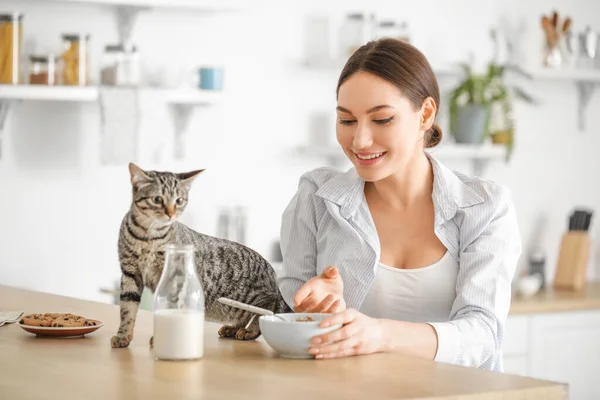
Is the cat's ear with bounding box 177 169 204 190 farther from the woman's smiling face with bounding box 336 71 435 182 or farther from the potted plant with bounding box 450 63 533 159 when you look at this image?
the potted plant with bounding box 450 63 533 159

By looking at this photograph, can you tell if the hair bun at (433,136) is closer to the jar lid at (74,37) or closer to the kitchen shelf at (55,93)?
the kitchen shelf at (55,93)

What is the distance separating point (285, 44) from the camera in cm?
418

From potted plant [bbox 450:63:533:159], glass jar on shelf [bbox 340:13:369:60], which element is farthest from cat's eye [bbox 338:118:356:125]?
potted plant [bbox 450:63:533:159]

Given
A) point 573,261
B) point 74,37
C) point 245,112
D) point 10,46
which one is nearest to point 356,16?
point 245,112

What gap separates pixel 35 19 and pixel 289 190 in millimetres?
1232

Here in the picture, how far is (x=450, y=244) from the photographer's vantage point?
2252 millimetres

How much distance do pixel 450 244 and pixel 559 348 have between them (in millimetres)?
2239

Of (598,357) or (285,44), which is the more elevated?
(285,44)

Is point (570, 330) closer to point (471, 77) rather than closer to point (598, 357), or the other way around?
point (598, 357)

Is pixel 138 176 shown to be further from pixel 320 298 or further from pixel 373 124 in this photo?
pixel 373 124

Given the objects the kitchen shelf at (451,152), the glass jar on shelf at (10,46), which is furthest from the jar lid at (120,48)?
the kitchen shelf at (451,152)

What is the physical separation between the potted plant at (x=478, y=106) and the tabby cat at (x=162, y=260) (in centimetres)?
263

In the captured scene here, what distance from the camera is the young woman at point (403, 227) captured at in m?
2.13

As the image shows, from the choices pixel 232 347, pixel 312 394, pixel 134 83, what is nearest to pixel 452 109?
pixel 134 83
